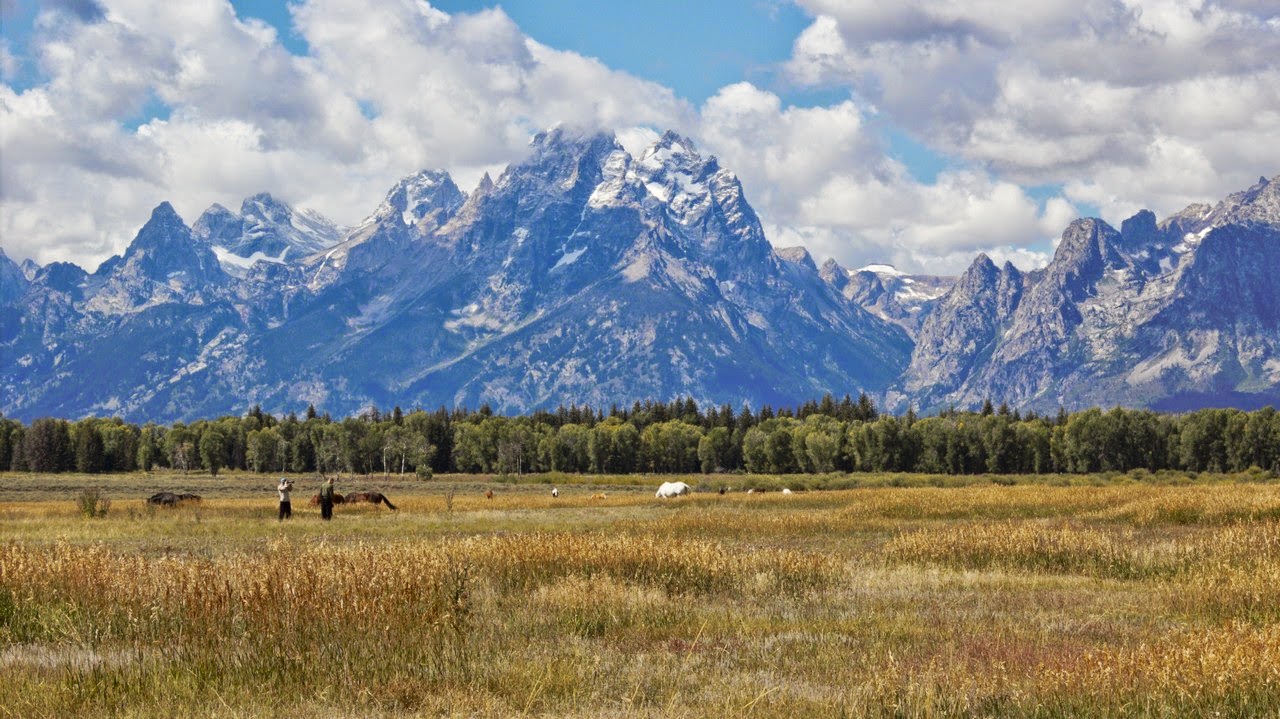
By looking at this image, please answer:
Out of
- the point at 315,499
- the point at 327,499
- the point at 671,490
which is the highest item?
the point at 327,499

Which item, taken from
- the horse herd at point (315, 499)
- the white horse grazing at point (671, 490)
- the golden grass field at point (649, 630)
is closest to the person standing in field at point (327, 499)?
the horse herd at point (315, 499)

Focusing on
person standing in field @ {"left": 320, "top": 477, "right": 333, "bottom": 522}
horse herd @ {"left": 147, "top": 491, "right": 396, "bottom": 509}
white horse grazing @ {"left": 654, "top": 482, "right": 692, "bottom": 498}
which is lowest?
white horse grazing @ {"left": 654, "top": 482, "right": 692, "bottom": 498}

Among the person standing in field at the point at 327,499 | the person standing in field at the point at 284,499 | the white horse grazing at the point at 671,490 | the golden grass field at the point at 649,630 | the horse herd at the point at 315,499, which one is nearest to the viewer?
the golden grass field at the point at 649,630

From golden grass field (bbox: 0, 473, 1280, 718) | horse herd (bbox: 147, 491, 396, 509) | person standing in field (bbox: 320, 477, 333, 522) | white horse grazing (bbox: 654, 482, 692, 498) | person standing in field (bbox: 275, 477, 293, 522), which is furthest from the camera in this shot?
white horse grazing (bbox: 654, 482, 692, 498)

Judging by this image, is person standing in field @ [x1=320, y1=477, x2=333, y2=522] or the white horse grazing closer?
person standing in field @ [x1=320, y1=477, x2=333, y2=522]

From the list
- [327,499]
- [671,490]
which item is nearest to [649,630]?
[327,499]

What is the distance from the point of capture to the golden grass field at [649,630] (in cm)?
1161

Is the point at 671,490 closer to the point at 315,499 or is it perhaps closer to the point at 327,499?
the point at 315,499

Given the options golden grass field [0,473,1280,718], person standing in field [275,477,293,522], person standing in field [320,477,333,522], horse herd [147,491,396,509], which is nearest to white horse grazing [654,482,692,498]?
horse herd [147,491,396,509]

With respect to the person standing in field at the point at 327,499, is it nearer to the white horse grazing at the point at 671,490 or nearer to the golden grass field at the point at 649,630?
the golden grass field at the point at 649,630

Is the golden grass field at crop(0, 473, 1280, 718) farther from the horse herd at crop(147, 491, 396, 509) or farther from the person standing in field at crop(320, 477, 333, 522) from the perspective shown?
the horse herd at crop(147, 491, 396, 509)

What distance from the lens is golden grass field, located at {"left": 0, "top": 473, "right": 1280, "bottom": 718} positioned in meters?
11.6

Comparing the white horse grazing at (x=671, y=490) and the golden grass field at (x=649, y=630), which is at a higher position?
the golden grass field at (x=649, y=630)

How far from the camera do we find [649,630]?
1688 cm
